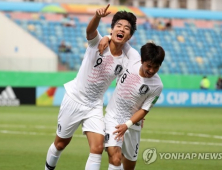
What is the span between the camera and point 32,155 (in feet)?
41.7

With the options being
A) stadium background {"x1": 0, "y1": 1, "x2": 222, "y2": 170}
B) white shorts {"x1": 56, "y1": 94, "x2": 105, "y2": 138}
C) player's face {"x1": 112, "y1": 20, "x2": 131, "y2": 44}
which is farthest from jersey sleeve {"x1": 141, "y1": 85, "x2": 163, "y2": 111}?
stadium background {"x1": 0, "y1": 1, "x2": 222, "y2": 170}

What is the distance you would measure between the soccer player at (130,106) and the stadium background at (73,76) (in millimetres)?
2785

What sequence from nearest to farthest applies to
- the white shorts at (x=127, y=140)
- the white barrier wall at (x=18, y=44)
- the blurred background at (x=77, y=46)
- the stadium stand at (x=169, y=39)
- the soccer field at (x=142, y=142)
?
the white shorts at (x=127, y=140), the soccer field at (x=142, y=142), the blurred background at (x=77, y=46), the white barrier wall at (x=18, y=44), the stadium stand at (x=169, y=39)

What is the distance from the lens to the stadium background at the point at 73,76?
14859mm

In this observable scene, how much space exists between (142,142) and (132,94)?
7.21m

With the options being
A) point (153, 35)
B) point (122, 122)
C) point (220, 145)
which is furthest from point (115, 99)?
point (153, 35)

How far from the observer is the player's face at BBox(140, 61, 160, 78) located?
26.7 ft

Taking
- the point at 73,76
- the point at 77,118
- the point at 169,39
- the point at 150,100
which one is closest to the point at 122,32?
the point at 150,100

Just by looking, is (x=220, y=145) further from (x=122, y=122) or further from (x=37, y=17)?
(x=37, y=17)

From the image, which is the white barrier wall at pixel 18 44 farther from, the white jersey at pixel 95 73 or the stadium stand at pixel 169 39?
the white jersey at pixel 95 73

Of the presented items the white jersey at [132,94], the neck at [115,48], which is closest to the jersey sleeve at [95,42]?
the neck at [115,48]

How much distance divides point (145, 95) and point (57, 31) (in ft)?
121

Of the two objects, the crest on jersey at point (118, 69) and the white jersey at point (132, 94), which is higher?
the crest on jersey at point (118, 69)

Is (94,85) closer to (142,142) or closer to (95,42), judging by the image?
(95,42)
